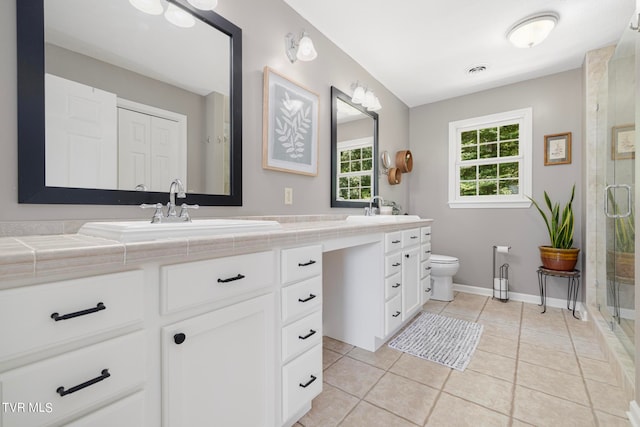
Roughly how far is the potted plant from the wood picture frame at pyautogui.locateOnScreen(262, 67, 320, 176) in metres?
2.42

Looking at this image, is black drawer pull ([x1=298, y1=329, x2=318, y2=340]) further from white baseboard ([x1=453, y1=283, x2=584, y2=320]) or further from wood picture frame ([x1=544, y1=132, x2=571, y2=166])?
wood picture frame ([x1=544, y1=132, x2=571, y2=166])

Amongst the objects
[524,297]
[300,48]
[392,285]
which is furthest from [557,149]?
[300,48]

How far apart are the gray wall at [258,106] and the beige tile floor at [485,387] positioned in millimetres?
1123

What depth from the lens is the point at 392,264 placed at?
199cm

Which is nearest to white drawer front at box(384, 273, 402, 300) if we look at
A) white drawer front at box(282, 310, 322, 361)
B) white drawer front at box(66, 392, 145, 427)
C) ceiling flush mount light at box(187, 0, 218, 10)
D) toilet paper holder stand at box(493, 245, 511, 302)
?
white drawer front at box(282, 310, 322, 361)

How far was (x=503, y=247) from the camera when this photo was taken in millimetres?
3053

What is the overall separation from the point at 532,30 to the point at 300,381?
2.87 meters

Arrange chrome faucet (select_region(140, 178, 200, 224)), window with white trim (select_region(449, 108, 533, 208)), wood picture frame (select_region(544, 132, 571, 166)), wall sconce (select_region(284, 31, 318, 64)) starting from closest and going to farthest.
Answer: chrome faucet (select_region(140, 178, 200, 224)) < wall sconce (select_region(284, 31, 318, 64)) < wood picture frame (select_region(544, 132, 571, 166)) < window with white trim (select_region(449, 108, 533, 208))

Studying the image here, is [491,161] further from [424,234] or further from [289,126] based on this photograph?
[289,126]

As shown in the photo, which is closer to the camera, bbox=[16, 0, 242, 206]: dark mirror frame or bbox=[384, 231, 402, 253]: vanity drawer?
bbox=[16, 0, 242, 206]: dark mirror frame

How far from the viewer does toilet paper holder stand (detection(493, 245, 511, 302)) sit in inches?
120

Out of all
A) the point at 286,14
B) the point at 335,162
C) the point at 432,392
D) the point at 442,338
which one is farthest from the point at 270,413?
the point at 286,14

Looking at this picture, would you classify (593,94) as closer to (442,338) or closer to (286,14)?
(442,338)

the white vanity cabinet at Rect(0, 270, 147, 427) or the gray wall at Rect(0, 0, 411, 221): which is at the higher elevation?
the gray wall at Rect(0, 0, 411, 221)
